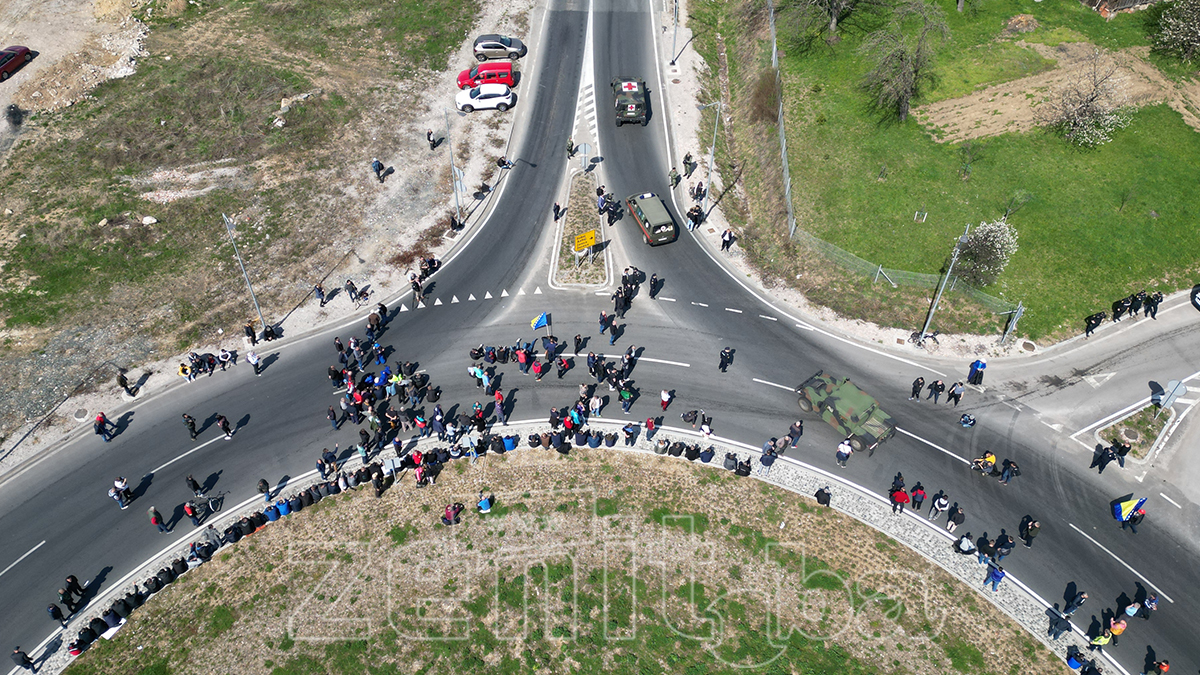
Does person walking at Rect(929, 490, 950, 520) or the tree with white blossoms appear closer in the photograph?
person walking at Rect(929, 490, 950, 520)

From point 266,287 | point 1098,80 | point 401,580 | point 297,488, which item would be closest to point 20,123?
point 266,287

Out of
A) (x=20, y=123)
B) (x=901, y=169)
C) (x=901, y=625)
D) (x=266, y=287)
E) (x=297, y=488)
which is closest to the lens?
(x=901, y=625)

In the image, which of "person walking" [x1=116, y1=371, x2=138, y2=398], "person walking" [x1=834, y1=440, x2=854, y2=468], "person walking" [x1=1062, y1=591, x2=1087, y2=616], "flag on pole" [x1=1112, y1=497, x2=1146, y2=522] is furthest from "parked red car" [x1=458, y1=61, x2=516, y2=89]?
"person walking" [x1=1062, y1=591, x2=1087, y2=616]

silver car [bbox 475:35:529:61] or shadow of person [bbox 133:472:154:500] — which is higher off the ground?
silver car [bbox 475:35:529:61]

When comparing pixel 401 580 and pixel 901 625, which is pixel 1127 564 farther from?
pixel 401 580

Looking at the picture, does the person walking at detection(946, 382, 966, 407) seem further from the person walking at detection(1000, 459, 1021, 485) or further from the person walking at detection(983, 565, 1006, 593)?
the person walking at detection(983, 565, 1006, 593)
